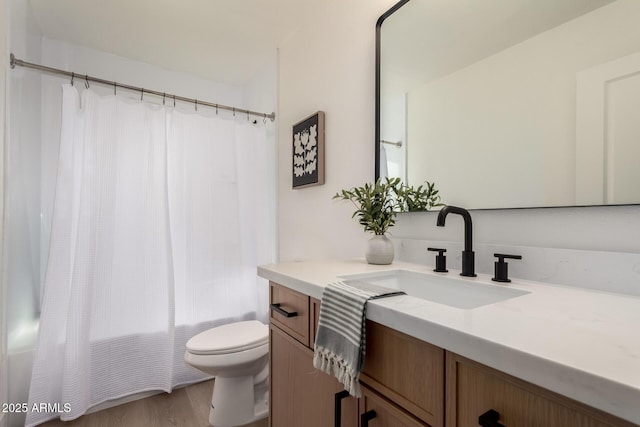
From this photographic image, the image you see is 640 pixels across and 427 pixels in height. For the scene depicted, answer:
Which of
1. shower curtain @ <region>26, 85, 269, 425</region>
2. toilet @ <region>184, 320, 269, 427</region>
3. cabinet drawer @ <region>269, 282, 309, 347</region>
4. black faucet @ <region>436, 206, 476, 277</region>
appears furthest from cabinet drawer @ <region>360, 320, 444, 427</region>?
shower curtain @ <region>26, 85, 269, 425</region>

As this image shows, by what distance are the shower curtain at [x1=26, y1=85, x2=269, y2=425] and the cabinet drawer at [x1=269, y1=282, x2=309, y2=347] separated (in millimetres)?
1123

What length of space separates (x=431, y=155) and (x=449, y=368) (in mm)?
854

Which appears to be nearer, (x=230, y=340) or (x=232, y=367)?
(x=232, y=367)

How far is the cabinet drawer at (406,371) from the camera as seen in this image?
0.55 metres

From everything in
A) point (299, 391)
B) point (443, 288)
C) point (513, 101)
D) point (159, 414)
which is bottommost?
point (159, 414)

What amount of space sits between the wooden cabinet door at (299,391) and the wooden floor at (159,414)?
2.44 ft

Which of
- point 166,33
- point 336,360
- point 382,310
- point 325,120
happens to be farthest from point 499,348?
point 166,33

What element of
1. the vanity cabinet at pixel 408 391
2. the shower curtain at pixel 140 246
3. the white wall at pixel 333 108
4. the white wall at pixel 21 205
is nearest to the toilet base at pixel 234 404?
the shower curtain at pixel 140 246

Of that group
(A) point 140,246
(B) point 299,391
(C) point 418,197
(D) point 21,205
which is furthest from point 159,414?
(C) point 418,197

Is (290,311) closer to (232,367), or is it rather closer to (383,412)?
(383,412)

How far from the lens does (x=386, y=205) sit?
50.9 inches

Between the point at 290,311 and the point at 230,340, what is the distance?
2.71 ft

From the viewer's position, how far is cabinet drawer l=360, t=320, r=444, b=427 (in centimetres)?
55

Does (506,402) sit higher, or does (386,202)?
(386,202)
